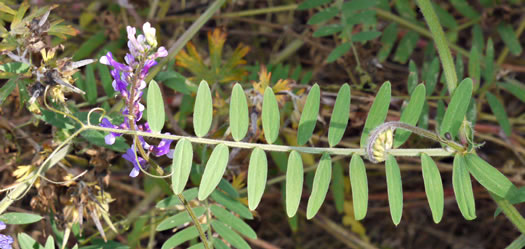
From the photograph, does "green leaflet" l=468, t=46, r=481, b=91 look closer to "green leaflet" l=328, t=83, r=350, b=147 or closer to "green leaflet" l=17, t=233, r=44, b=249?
"green leaflet" l=328, t=83, r=350, b=147

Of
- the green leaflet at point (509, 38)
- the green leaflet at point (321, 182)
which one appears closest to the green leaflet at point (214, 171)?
the green leaflet at point (321, 182)

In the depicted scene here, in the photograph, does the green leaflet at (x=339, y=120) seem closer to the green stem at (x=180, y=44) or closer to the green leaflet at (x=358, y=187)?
the green leaflet at (x=358, y=187)

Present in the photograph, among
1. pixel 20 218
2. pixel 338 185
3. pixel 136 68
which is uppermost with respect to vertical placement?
pixel 136 68

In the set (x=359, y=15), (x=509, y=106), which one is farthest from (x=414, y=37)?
(x=509, y=106)

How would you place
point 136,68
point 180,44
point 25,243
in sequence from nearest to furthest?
1. point 136,68
2. point 25,243
3. point 180,44

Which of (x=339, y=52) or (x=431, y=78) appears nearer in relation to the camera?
(x=431, y=78)

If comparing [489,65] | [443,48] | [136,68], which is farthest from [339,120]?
[489,65]

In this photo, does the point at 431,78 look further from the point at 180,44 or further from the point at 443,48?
the point at 180,44

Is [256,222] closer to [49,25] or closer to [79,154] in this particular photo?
[79,154]
